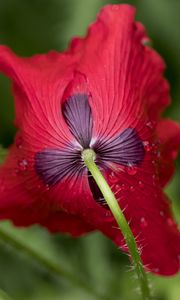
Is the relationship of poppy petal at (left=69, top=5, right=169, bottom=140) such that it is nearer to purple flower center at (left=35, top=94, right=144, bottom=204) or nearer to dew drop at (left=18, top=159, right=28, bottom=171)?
purple flower center at (left=35, top=94, right=144, bottom=204)

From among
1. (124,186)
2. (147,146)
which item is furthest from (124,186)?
(147,146)

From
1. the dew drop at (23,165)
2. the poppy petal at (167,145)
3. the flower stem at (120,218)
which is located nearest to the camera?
the flower stem at (120,218)

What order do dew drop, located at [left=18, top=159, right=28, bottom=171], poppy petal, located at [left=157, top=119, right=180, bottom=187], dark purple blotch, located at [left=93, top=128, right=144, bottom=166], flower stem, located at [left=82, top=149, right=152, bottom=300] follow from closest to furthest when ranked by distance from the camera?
flower stem, located at [left=82, top=149, right=152, bottom=300], dark purple blotch, located at [left=93, top=128, right=144, bottom=166], dew drop, located at [left=18, top=159, right=28, bottom=171], poppy petal, located at [left=157, top=119, right=180, bottom=187]

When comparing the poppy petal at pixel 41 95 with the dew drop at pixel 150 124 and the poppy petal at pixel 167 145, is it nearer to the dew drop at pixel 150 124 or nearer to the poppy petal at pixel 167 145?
the dew drop at pixel 150 124

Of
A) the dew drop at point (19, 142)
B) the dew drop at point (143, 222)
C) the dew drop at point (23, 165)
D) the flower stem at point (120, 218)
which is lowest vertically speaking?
the dew drop at point (143, 222)

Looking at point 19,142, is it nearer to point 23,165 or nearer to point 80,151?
point 23,165

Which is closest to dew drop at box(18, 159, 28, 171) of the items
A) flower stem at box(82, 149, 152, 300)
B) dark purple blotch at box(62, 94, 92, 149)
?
dark purple blotch at box(62, 94, 92, 149)

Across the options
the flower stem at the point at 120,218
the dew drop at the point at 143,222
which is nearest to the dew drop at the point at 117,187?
the dew drop at the point at 143,222
